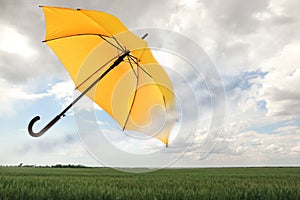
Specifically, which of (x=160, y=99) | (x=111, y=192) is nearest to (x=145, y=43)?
(x=160, y=99)

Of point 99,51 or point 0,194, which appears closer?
point 0,194

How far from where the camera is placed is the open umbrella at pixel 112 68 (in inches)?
263

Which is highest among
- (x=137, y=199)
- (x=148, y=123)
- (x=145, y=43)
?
(x=145, y=43)

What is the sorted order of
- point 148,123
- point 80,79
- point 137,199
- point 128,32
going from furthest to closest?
1. point 148,123
2. point 80,79
3. point 128,32
4. point 137,199

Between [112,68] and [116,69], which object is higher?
[116,69]

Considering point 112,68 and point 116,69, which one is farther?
point 116,69

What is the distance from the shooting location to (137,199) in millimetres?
4887

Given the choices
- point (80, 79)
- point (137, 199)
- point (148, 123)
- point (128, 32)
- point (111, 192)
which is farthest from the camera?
point (148, 123)

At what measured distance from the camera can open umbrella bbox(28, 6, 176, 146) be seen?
6.68m

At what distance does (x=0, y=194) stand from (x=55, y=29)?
11.4 feet

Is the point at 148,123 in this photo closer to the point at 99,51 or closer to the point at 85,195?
the point at 99,51

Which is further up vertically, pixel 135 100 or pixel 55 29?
pixel 55 29

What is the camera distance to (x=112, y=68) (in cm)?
710

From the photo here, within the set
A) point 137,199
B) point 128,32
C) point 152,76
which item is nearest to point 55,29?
point 128,32
